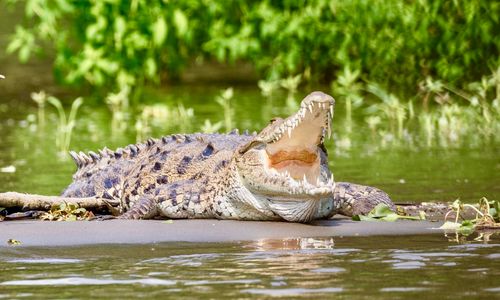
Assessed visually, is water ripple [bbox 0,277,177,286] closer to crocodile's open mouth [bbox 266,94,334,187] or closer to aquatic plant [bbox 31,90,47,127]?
crocodile's open mouth [bbox 266,94,334,187]

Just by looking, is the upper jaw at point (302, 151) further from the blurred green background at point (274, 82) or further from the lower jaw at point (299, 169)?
the blurred green background at point (274, 82)

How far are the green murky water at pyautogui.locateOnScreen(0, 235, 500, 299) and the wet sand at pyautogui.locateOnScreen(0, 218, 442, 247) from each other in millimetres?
214

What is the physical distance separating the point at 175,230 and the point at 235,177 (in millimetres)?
679

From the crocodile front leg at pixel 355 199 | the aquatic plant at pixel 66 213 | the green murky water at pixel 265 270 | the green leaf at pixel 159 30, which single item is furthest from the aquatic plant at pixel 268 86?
the green murky water at pixel 265 270

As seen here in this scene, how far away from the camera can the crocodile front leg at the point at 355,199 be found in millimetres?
9758

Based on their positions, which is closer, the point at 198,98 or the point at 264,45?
the point at 198,98

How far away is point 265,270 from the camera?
24.6 feet

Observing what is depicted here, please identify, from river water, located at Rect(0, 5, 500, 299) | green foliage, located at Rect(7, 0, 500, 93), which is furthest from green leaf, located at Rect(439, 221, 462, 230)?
green foliage, located at Rect(7, 0, 500, 93)

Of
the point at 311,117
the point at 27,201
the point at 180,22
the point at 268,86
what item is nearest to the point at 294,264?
the point at 311,117

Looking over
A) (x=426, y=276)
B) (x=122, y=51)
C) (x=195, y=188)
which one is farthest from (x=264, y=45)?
(x=426, y=276)

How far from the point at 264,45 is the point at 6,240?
49.5 feet

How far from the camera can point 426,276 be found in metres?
7.25

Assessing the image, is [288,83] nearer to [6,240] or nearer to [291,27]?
A: [291,27]

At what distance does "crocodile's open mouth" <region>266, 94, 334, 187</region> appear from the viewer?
8.82 m
